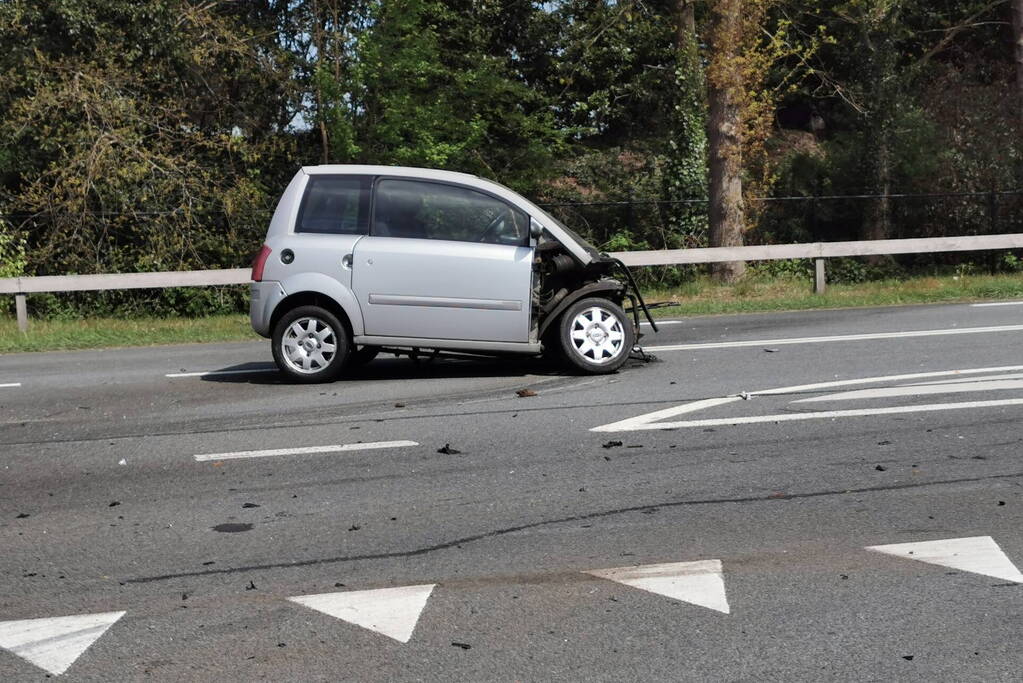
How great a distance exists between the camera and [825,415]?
871 centimetres

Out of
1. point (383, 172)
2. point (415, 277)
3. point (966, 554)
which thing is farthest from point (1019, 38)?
point (966, 554)

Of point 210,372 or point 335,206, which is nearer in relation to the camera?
point 335,206

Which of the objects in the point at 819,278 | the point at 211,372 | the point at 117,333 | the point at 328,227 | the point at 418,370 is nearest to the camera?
the point at 328,227

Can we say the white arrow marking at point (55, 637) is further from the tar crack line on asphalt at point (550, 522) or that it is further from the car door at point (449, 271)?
the car door at point (449, 271)

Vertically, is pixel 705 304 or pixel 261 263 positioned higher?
pixel 261 263

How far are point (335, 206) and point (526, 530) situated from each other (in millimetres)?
5841

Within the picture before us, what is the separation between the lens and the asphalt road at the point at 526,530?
446 cm

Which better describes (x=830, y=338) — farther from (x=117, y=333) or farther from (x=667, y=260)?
(x=117, y=333)

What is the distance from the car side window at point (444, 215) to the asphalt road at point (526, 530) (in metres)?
1.35

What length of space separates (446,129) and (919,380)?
15760mm

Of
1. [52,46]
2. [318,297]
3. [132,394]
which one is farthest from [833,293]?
[52,46]

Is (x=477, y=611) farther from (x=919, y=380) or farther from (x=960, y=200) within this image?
(x=960, y=200)

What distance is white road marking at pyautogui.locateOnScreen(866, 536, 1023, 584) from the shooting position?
17.1ft

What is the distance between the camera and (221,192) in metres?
23.0
